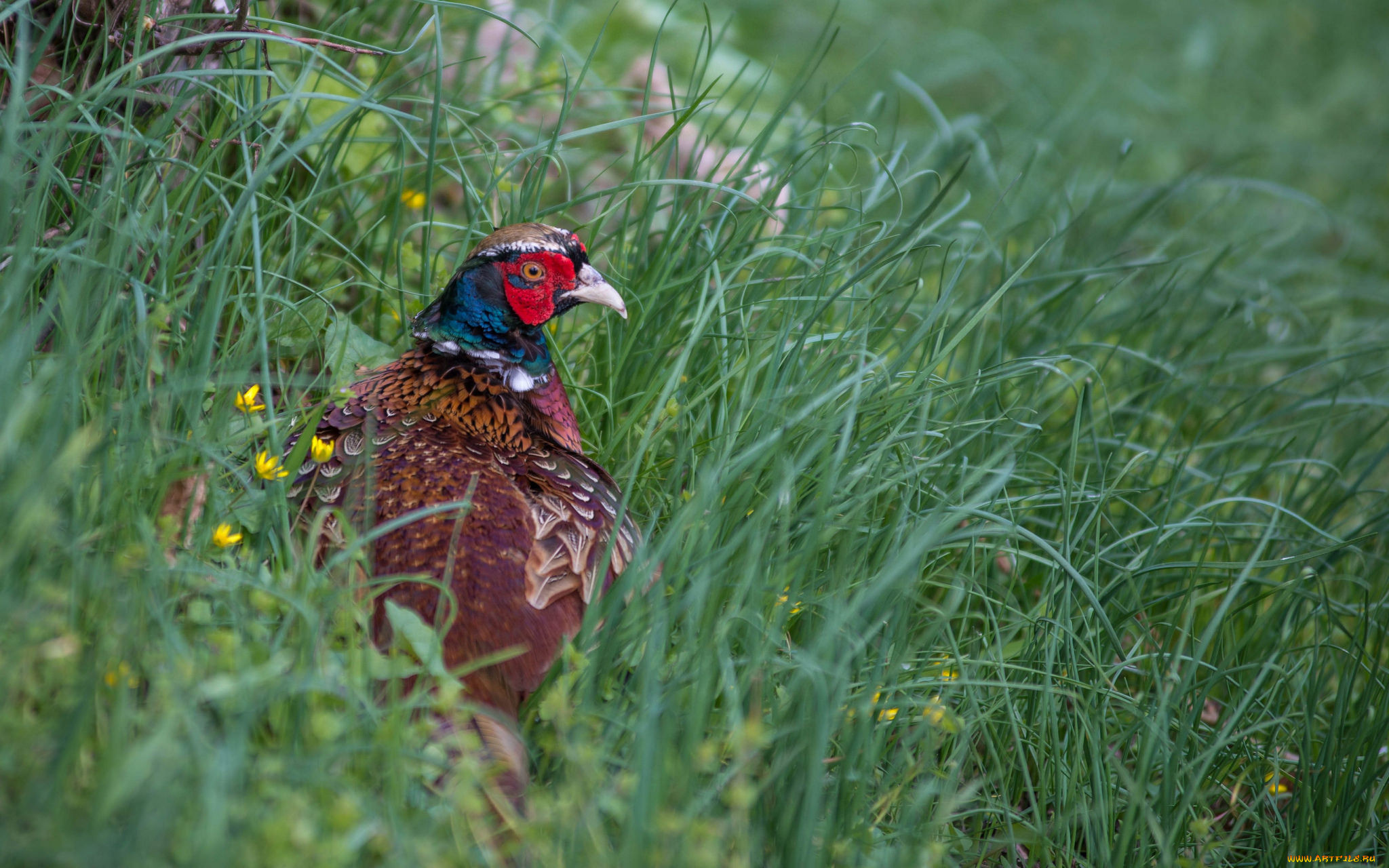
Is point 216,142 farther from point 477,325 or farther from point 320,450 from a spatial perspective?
point 320,450

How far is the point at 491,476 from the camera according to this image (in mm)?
2410

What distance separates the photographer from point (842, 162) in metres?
4.64

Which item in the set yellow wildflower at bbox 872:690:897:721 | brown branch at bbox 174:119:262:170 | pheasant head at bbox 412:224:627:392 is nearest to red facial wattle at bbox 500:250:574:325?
pheasant head at bbox 412:224:627:392

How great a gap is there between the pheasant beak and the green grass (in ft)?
0.75

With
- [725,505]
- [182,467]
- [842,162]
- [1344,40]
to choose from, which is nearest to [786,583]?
[725,505]

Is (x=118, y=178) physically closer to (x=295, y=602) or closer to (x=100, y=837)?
(x=295, y=602)

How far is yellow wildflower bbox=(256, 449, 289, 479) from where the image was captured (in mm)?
2098

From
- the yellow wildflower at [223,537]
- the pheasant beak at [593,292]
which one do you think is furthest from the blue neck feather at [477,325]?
the yellow wildflower at [223,537]

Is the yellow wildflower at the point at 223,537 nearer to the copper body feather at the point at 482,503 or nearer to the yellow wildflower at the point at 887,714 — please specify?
the copper body feather at the point at 482,503

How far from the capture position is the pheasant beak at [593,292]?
271cm

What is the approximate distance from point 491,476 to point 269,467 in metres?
0.49

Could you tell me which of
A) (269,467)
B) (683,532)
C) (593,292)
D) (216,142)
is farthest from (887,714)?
(216,142)

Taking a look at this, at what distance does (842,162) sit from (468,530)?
2.98m

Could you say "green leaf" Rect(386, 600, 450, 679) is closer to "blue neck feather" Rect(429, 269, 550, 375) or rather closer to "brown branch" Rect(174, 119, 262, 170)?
"blue neck feather" Rect(429, 269, 550, 375)
